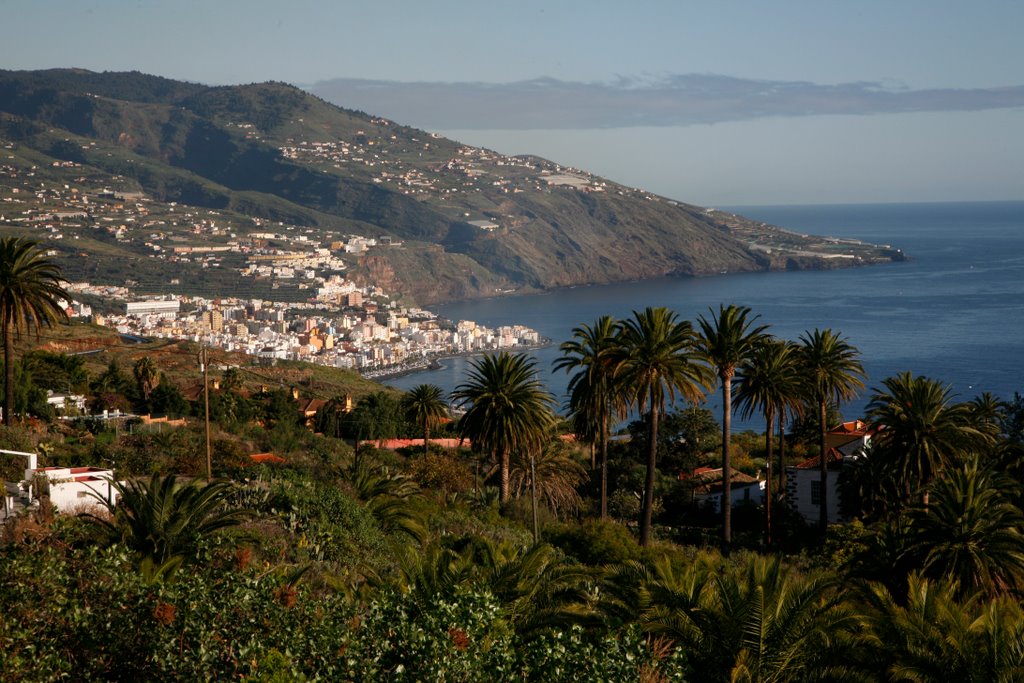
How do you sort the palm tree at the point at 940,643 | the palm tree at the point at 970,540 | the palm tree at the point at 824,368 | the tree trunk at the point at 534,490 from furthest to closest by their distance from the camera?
the palm tree at the point at 824,368, the tree trunk at the point at 534,490, the palm tree at the point at 970,540, the palm tree at the point at 940,643

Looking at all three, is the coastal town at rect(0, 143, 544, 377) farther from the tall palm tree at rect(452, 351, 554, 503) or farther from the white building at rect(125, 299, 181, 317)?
the tall palm tree at rect(452, 351, 554, 503)

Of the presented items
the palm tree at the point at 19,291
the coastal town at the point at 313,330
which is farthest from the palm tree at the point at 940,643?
the coastal town at the point at 313,330

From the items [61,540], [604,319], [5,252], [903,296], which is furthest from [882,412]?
[903,296]

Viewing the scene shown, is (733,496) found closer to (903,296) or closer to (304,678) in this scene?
(304,678)

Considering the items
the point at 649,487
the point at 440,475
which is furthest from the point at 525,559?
the point at 440,475

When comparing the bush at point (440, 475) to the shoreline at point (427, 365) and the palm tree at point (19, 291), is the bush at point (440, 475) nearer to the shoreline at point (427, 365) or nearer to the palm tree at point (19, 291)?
the palm tree at point (19, 291)

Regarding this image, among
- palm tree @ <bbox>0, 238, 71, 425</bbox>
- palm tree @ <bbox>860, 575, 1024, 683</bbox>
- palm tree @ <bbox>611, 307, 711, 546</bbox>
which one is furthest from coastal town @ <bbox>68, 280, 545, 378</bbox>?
palm tree @ <bbox>860, 575, 1024, 683</bbox>

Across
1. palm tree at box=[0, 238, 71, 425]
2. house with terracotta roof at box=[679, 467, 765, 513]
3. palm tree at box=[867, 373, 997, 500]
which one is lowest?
house with terracotta roof at box=[679, 467, 765, 513]
